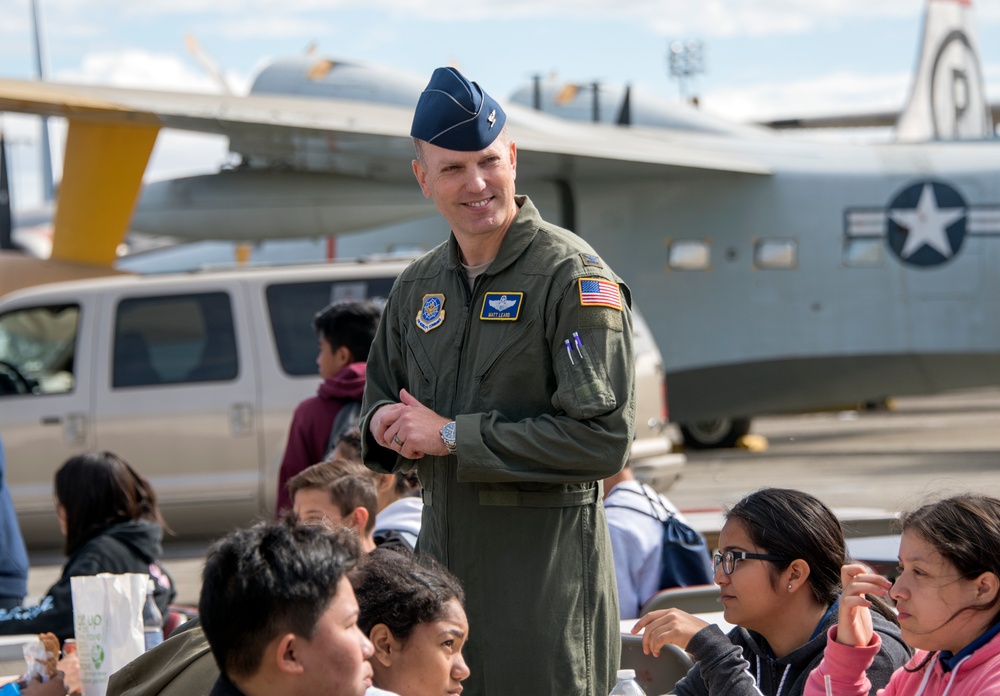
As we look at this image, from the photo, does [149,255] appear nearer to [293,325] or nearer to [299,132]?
[299,132]

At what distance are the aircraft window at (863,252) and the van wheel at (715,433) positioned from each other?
329 cm

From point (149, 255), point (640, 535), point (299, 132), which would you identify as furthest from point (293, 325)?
point (149, 255)

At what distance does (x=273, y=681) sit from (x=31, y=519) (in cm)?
690

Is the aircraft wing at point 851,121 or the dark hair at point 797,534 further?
the aircraft wing at point 851,121

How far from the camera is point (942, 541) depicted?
2547mm

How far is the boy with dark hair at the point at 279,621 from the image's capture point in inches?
81.7

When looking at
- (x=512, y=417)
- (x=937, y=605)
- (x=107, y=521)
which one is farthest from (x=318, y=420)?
(x=937, y=605)

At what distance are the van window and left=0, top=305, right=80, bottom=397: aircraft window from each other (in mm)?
371

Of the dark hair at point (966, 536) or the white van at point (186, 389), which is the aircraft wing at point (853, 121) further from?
the dark hair at point (966, 536)

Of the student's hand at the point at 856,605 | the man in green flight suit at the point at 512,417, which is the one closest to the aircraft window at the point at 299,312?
the man in green flight suit at the point at 512,417

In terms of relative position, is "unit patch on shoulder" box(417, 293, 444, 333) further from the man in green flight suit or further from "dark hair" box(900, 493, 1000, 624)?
"dark hair" box(900, 493, 1000, 624)

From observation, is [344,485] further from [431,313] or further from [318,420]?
[318,420]

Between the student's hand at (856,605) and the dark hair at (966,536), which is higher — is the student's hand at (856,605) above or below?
below

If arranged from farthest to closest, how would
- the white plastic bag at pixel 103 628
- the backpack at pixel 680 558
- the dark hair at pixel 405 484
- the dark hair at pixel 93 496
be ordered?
the dark hair at pixel 405 484 → the dark hair at pixel 93 496 → the backpack at pixel 680 558 → the white plastic bag at pixel 103 628
